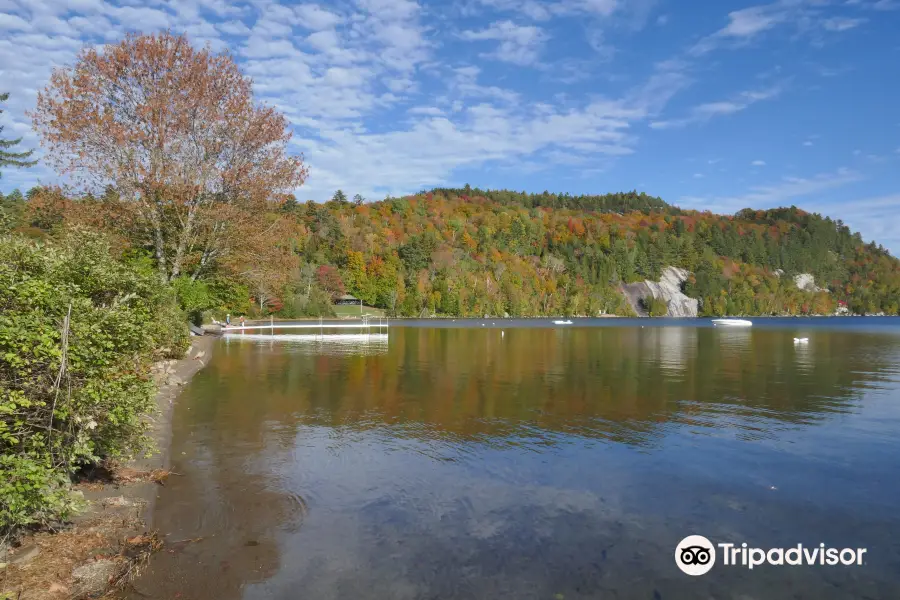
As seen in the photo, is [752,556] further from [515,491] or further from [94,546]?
[94,546]

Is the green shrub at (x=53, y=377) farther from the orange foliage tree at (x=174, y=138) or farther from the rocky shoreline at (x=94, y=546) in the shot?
the orange foliage tree at (x=174, y=138)

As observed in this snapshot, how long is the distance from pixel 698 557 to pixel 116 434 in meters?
9.03

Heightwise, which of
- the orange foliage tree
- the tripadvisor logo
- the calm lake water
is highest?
the orange foliage tree

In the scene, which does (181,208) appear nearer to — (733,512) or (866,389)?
(733,512)

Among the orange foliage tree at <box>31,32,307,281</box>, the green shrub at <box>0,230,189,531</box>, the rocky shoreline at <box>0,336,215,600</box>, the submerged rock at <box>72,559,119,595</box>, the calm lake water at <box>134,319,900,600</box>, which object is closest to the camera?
the green shrub at <box>0,230,189,531</box>

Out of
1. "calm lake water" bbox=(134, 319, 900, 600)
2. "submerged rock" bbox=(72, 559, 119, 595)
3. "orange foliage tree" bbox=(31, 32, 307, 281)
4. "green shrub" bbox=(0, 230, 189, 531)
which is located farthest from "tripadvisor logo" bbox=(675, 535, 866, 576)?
"orange foliage tree" bbox=(31, 32, 307, 281)

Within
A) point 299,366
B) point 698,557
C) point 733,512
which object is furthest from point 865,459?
point 299,366

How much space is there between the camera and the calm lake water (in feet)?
25.1

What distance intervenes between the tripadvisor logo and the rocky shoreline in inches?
301

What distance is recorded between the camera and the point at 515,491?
1099 centimetres

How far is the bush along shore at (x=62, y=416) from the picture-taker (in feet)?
21.2

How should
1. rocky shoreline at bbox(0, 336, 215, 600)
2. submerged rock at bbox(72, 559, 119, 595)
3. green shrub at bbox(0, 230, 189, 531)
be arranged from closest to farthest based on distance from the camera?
green shrub at bbox(0, 230, 189, 531) < rocky shoreline at bbox(0, 336, 215, 600) < submerged rock at bbox(72, 559, 119, 595)

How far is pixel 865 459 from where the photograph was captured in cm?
1363

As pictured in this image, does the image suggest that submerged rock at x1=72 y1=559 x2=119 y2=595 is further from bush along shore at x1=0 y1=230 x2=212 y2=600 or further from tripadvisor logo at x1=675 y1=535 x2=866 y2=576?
tripadvisor logo at x1=675 y1=535 x2=866 y2=576
